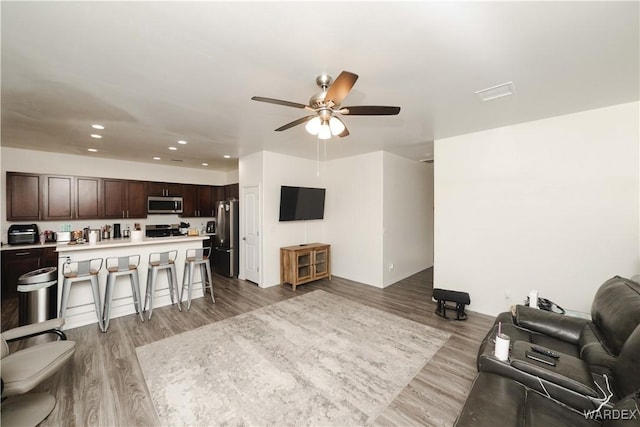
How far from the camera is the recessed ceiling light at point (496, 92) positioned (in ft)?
7.44

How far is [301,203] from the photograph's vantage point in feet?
17.0

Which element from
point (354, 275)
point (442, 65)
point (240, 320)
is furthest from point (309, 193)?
point (442, 65)

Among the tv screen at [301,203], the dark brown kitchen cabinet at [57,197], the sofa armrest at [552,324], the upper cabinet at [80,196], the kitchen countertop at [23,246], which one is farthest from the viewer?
the tv screen at [301,203]

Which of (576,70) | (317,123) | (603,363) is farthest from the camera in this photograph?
(317,123)

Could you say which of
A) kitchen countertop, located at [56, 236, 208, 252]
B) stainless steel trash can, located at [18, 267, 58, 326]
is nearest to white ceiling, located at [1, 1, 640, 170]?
kitchen countertop, located at [56, 236, 208, 252]

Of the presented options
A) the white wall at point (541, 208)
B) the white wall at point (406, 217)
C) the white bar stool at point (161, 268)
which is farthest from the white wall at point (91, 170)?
the white wall at point (541, 208)

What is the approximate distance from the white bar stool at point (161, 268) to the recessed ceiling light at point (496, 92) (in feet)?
15.0

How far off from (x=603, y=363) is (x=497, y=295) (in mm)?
2087

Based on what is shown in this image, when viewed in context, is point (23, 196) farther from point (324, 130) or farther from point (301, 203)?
point (324, 130)

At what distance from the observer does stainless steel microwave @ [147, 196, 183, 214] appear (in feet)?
19.1

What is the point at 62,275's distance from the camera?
10.2ft

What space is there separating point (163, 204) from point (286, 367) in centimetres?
536

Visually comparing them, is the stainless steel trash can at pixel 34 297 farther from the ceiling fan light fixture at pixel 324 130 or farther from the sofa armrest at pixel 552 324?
the sofa armrest at pixel 552 324

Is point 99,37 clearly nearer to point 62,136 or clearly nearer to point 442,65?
point 442,65
